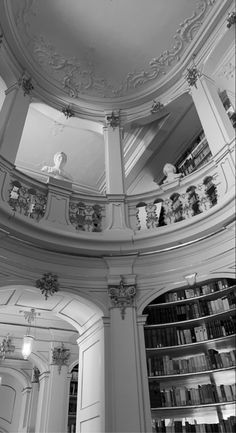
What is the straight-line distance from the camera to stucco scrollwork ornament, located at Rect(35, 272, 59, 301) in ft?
14.6

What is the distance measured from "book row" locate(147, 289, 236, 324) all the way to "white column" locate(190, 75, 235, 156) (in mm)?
1988

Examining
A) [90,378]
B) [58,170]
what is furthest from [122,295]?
[58,170]

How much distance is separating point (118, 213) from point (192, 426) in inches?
112

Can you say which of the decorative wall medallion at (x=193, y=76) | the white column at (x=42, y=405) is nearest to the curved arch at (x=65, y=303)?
the white column at (x=42, y=405)

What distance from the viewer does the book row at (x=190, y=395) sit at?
372 cm

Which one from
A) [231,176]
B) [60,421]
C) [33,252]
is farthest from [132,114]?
[60,421]

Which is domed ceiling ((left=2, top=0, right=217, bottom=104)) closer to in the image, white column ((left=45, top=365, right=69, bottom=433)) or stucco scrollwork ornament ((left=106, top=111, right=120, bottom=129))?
stucco scrollwork ornament ((left=106, top=111, right=120, bottom=129))

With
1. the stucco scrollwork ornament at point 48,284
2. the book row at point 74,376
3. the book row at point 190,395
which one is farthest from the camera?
the book row at point 74,376

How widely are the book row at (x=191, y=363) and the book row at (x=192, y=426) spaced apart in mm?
491

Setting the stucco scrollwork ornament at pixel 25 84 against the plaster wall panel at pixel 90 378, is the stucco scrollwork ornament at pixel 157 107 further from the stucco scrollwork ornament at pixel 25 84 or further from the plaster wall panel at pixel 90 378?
the plaster wall panel at pixel 90 378

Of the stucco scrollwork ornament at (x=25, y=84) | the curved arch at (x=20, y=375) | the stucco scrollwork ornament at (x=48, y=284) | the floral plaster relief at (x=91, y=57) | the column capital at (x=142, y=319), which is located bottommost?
the column capital at (x=142, y=319)

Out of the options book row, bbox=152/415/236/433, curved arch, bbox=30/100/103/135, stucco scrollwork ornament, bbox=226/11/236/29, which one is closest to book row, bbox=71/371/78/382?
book row, bbox=152/415/236/433

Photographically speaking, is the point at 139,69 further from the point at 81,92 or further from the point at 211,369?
the point at 211,369

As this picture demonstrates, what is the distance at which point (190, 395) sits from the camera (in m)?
3.93
